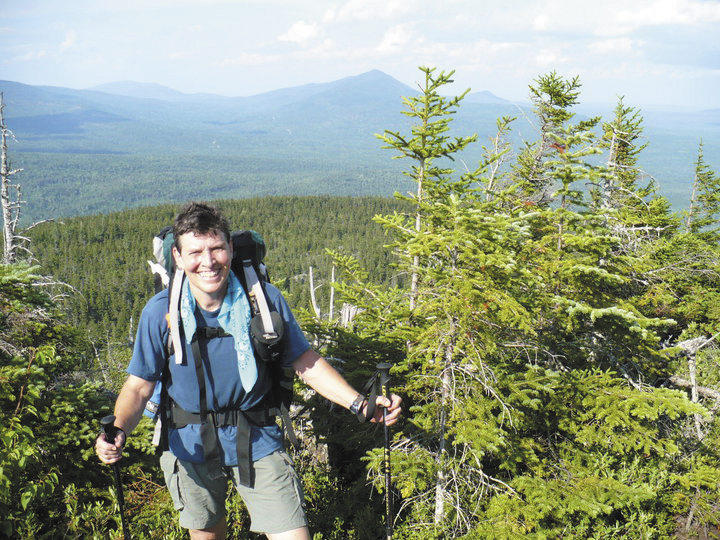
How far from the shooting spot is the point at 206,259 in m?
2.94

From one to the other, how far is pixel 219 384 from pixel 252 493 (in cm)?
79

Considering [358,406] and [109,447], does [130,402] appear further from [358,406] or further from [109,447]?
[358,406]

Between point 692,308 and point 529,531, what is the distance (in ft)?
33.3

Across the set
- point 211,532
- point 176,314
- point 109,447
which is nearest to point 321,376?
point 176,314

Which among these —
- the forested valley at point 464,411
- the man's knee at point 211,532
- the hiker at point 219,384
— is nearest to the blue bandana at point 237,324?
the hiker at point 219,384

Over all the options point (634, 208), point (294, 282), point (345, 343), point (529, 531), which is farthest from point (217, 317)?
point (294, 282)

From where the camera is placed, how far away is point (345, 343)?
22.0ft

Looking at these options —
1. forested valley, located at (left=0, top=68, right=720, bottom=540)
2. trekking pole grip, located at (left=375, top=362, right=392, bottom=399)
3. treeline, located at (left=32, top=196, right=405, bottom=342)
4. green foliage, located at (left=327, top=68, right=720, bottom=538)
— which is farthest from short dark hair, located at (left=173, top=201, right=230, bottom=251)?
treeline, located at (left=32, top=196, right=405, bottom=342)

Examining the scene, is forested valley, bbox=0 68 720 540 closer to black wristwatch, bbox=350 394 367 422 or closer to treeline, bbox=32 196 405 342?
black wristwatch, bbox=350 394 367 422

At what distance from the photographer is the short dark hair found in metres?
2.96

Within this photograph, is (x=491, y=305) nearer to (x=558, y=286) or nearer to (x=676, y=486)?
(x=558, y=286)

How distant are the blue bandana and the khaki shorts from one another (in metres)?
0.64

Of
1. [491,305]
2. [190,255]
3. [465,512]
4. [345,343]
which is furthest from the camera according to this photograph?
[345,343]

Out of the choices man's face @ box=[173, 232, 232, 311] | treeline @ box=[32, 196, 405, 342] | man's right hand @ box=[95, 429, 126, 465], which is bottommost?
treeline @ box=[32, 196, 405, 342]
